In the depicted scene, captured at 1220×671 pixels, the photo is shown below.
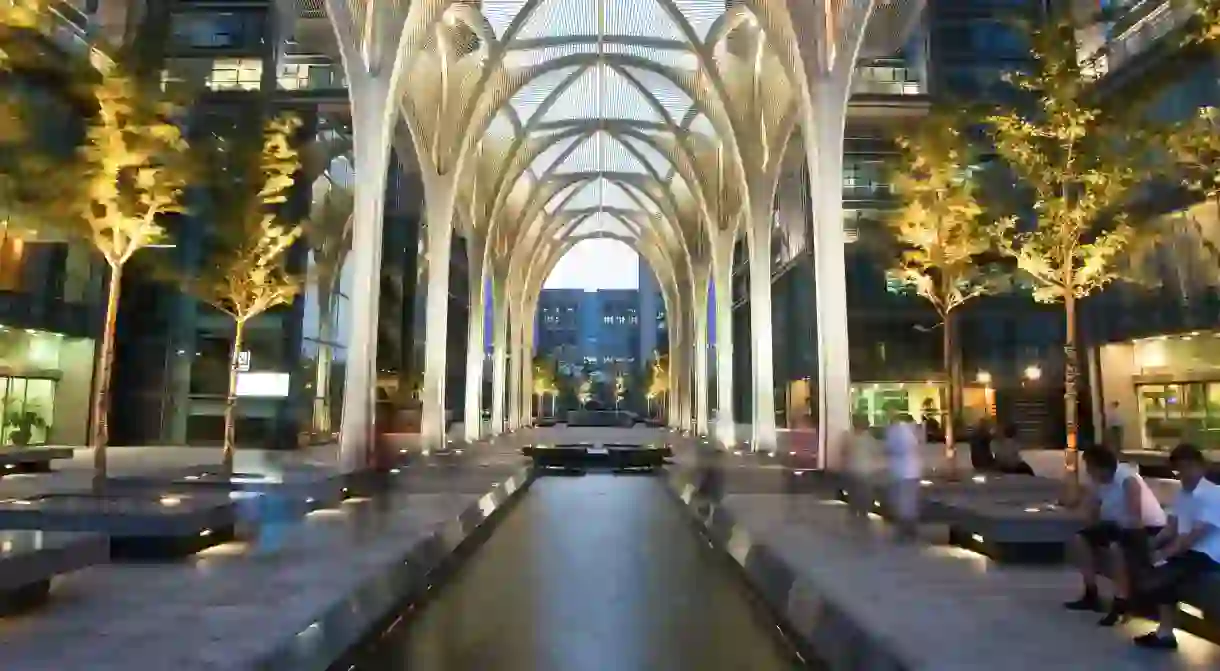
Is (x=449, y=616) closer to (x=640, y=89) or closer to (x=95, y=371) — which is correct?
(x=95, y=371)

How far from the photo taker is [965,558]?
324 inches

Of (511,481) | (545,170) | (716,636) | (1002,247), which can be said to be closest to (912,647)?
(716,636)

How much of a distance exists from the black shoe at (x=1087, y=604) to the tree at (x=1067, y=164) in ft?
15.1

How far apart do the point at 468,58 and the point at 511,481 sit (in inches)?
737

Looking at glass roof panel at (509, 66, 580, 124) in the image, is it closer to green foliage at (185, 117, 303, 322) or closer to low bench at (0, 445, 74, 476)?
green foliage at (185, 117, 303, 322)

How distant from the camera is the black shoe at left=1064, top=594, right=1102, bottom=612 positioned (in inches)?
231

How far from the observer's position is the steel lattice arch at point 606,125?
1697 centimetres

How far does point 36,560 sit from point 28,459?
13436mm

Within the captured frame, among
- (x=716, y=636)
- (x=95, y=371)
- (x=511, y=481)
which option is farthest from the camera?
(x=95, y=371)

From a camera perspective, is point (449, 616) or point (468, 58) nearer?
point (449, 616)

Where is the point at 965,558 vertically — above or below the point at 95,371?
below

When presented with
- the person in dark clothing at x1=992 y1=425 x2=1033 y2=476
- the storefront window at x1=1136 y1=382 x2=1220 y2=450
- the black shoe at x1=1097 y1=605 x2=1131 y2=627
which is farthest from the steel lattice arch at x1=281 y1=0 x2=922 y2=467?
the storefront window at x1=1136 y1=382 x2=1220 y2=450

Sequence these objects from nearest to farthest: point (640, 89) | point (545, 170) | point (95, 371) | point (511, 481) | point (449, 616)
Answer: point (449, 616)
point (511, 481)
point (95, 371)
point (640, 89)
point (545, 170)

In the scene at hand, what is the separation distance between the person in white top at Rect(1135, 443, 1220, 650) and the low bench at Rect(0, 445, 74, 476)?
18315 mm
